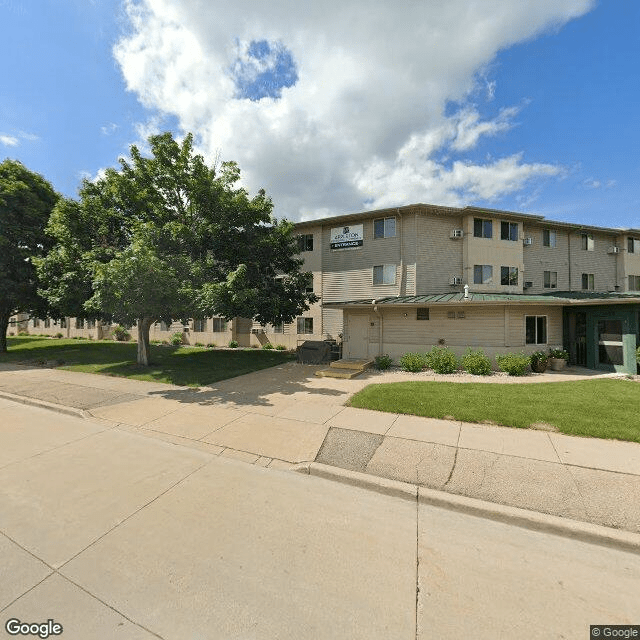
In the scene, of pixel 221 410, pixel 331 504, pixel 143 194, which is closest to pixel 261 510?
pixel 331 504

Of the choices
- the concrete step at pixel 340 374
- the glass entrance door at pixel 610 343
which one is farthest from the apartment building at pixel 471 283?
the concrete step at pixel 340 374

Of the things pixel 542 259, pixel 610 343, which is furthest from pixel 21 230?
pixel 542 259

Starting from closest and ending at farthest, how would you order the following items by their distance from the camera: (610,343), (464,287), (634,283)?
(610,343), (464,287), (634,283)

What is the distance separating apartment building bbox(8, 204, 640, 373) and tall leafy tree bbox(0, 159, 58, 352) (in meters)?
11.5

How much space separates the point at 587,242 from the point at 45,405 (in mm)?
32266

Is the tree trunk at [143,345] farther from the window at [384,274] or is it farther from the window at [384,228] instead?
the window at [384,228]

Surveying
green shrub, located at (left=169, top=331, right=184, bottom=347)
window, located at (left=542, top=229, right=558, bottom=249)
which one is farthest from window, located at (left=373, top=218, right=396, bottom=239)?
green shrub, located at (left=169, top=331, right=184, bottom=347)

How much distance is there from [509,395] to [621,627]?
705 centimetres

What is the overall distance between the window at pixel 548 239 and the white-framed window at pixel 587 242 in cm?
282

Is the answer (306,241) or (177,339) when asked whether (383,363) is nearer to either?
(306,241)

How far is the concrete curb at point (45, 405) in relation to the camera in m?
7.88

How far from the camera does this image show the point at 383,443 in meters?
5.86

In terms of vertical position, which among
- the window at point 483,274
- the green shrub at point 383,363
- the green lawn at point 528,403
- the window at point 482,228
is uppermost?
the window at point 482,228

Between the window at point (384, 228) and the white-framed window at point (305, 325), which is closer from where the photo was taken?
the window at point (384, 228)
